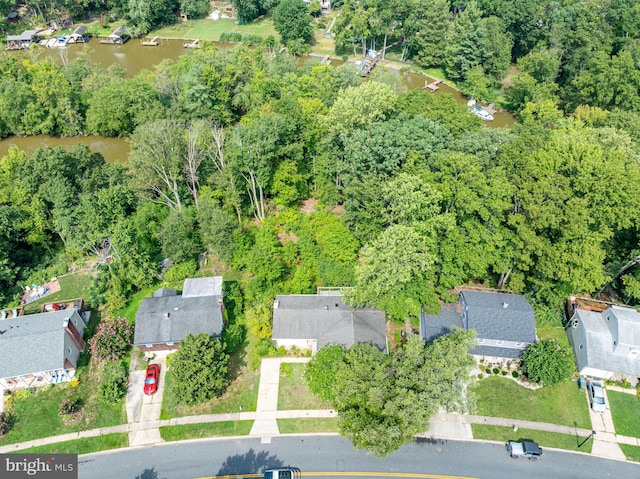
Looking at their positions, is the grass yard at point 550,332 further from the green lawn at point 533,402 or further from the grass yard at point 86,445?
the grass yard at point 86,445

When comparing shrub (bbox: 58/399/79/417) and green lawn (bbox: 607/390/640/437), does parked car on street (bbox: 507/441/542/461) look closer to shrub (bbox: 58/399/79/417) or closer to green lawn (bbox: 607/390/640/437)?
green lawn (bbox: 607/390/640/437)

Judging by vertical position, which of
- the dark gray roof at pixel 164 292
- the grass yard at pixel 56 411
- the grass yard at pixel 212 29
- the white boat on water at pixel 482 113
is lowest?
the grass yard at pixel 56 411

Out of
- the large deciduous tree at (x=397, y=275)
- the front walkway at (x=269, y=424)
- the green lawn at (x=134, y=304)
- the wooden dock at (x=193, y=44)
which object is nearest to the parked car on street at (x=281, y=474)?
the front walkway at (x=269, y=424)

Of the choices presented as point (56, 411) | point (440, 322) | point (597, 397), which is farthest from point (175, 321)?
point (597, 397)

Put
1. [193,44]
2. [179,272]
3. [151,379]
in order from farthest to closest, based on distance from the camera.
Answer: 1. [193,44]
2. [179,272]
3. [151,379]

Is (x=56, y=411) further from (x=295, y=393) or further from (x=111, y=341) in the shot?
(x=295, y=393)

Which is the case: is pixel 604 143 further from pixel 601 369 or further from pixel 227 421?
pixel 227 421

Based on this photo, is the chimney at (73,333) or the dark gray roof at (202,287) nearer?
the chimney at (73,333)
